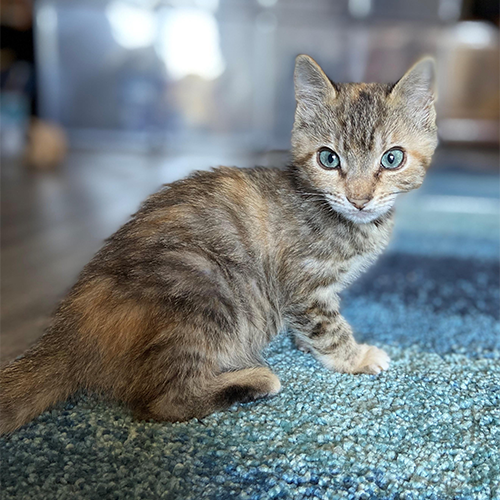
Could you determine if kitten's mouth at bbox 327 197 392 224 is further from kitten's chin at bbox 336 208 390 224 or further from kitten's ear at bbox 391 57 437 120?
kitten's ear at bbox 391 57 437 120

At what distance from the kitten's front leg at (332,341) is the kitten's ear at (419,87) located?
1.82 feet

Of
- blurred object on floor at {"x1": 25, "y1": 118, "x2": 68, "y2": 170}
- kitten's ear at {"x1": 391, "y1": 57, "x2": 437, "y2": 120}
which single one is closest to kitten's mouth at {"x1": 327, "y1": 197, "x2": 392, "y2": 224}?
kitten's ear at {"x1": 391, "y1": 57, "x2": 437, "y2": 120}

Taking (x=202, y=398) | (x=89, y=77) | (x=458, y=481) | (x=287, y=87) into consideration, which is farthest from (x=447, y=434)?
(x=89, y=77)

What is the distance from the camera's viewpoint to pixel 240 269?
120 centimetres

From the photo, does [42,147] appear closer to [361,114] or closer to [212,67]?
[212,67]

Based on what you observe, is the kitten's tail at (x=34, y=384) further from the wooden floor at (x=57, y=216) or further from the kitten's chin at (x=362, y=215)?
the kitten's chin at (x=362, y=215)

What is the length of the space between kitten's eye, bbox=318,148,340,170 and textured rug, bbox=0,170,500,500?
512 millimetres

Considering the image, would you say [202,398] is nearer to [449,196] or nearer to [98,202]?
[98,202]

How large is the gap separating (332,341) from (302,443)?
0.32 m

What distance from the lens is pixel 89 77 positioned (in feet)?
16.8

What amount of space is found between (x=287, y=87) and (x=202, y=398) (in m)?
4.49

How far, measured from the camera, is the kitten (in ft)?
3.45

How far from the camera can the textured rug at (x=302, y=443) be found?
35.3 inches

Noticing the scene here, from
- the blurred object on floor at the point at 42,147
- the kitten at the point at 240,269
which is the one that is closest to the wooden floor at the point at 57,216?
the blurred object on floor at the point at 42,147
